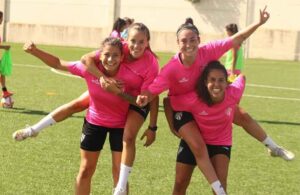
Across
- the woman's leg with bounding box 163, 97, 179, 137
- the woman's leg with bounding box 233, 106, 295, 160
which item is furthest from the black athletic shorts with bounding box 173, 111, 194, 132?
the woman's leg with bounding box 233, 106, 295, 160

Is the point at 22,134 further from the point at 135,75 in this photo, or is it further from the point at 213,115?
the point at 213,115

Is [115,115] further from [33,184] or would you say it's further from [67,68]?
[33,184]

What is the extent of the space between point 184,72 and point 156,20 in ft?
100

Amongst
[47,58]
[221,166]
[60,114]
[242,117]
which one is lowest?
[221,166]

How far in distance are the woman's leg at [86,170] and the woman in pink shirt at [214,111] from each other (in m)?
0.87

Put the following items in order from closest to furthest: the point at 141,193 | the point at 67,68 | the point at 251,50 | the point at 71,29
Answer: the point at 67,68
the point at 141,193
the point at 251,50
the point at 71,29

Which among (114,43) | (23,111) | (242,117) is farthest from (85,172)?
(23,111)

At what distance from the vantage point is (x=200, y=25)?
114 feet

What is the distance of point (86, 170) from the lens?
5.96 m

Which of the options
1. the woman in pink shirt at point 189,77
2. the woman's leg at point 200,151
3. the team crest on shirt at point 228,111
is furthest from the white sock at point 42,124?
the team crest on shirt at point 228,111

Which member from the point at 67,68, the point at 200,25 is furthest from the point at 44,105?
the point at 200,25

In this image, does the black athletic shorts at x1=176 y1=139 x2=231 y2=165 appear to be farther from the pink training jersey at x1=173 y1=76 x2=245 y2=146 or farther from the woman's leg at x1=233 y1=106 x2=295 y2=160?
the woman's leg at x1=233 y1=106 x2=295 y2=160

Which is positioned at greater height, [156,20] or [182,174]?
[156,20]

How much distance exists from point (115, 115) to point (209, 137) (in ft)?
3.04
